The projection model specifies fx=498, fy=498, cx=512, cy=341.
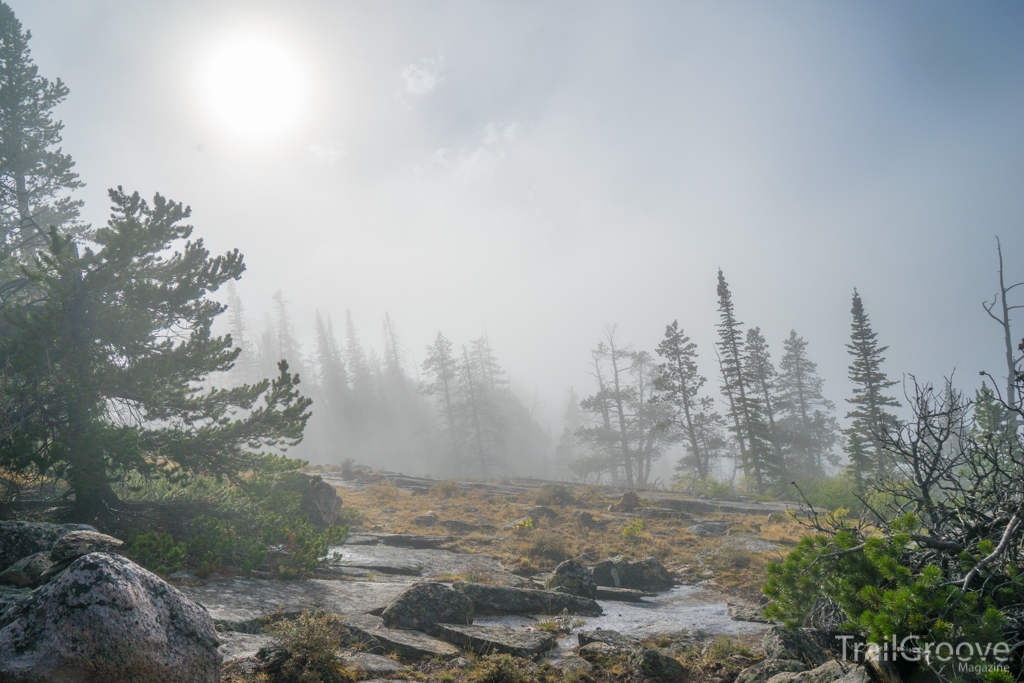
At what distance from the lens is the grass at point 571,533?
15984mm

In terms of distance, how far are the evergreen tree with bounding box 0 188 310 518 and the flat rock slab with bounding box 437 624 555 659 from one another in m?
6.07

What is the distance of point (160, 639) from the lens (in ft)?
14.5

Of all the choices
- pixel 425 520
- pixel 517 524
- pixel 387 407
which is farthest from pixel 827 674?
pixel 387 407

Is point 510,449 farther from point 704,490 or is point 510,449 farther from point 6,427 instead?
point 6,427

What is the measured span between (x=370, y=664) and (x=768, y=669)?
16.5ft

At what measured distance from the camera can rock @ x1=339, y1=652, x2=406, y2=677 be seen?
20.4 ft

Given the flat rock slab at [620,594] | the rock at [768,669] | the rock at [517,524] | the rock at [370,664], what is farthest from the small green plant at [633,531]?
the rock at [370,664]

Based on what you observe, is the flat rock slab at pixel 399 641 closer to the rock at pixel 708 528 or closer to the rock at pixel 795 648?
the rock at pixel 795 648

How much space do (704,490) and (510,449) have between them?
152 feet

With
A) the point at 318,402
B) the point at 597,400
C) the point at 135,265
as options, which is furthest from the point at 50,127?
the point at 318,402

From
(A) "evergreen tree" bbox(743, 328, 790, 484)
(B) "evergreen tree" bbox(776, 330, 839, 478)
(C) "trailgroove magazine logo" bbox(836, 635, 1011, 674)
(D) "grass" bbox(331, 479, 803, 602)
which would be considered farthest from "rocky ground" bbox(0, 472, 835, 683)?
(B) "evergreen tree" bbox(776, 330, 839, 478)

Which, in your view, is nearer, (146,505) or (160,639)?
(160,639)

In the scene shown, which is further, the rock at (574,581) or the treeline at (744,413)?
the treeline at (744,413)

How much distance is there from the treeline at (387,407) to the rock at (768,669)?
58.9 meters
